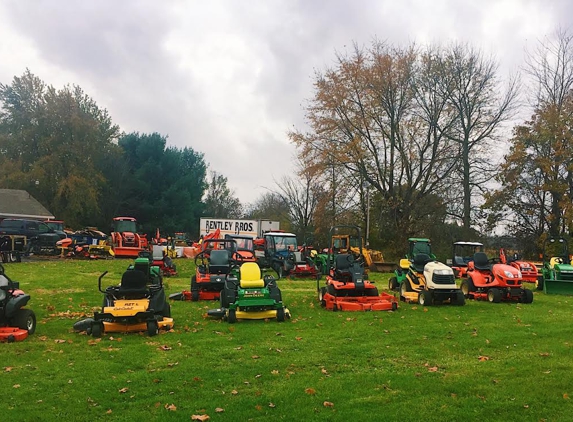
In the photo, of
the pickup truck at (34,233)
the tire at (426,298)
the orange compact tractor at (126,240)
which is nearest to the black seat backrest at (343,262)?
the tire at (426,298)

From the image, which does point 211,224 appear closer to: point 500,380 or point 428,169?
point 428,169

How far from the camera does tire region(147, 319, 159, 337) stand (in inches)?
373

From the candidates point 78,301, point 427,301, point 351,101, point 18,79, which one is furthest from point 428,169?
point 18,79

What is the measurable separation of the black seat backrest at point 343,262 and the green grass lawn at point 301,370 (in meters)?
2.25

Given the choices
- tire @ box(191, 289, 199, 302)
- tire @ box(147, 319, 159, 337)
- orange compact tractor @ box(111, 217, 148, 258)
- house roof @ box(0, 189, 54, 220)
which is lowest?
tire @ box(147, 319, 159, 337)

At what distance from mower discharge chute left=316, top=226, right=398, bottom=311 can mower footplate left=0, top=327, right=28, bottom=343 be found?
6953 millimetres

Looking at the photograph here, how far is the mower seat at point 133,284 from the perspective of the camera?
1041 cm

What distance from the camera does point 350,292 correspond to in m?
13.6

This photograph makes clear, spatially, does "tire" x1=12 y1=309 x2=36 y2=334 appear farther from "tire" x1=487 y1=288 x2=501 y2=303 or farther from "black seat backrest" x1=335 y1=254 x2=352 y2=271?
"tire" x1=487 y1=288 x2=501 y2=303

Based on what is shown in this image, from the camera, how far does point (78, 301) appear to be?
1393 centimetres

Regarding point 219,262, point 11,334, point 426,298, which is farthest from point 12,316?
point 426,298

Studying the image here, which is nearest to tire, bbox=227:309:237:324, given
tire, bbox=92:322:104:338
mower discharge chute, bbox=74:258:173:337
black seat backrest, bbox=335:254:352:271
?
mower discharge chute, bbox=74:258:173:337

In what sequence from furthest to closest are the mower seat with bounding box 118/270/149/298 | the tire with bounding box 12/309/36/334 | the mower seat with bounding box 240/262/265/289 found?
the mower seat with bounding box 240/262/265/289 → the mower seat with bounding box 118/270/149/298 → the tire with bounding box 12/309/36/334

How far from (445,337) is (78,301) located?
9281 mm
